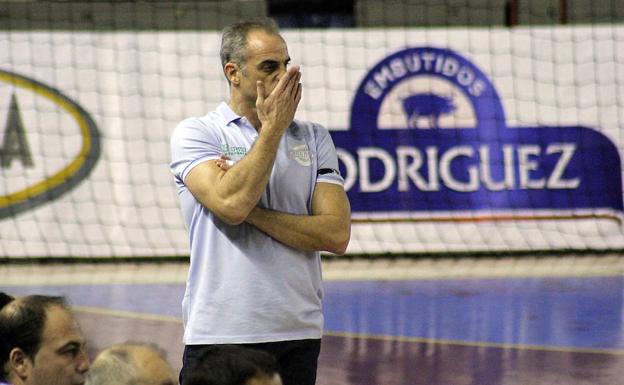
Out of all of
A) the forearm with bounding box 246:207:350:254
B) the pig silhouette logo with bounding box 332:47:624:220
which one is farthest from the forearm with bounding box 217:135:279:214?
the pig silhouette logo with bounding box 332:47:624:220

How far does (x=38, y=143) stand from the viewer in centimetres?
1042

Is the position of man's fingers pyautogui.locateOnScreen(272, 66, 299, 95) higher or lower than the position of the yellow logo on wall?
higher

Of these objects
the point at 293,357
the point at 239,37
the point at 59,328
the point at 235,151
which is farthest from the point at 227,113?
the point at 59,328

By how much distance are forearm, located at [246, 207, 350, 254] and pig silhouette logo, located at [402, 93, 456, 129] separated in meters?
6.74

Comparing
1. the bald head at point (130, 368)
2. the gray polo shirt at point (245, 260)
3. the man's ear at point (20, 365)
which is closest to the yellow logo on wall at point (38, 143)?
the gray polo shirt at point (245, 260)

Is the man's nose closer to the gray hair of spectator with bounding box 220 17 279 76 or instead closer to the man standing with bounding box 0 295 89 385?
the man standing with bounding box 0 295 89 385

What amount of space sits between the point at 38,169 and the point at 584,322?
5190mm

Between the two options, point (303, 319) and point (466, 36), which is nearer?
point (303, 319)

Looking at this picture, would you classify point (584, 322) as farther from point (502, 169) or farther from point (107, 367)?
point (107, 367)

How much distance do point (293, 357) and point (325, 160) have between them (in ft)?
2.28

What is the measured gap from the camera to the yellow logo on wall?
10.4m

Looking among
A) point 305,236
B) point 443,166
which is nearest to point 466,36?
point 443,166

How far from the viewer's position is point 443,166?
34.5 ft

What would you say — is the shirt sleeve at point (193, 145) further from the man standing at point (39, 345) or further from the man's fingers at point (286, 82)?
the man standing at point (39, 345)
